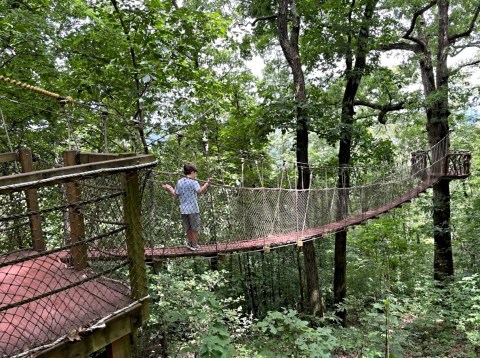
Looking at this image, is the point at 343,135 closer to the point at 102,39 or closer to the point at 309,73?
the point at 309,73

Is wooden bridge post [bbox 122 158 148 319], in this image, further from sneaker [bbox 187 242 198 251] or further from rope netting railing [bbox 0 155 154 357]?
sneaker [bbox 187 242 198 251]

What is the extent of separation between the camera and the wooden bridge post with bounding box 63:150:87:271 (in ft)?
4.74

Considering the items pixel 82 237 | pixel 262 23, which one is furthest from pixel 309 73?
pixel 82 237

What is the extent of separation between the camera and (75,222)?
1439 millimetres

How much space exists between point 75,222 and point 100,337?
505mm

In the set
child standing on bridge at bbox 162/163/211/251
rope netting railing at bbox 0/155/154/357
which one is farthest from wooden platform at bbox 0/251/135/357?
child standing on bridge at bbox 162/163/211/251

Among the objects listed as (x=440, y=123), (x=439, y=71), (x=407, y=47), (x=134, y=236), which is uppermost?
(x=407, y=47)

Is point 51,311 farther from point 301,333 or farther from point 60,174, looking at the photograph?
point 301,333

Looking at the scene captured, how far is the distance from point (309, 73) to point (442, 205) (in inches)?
135

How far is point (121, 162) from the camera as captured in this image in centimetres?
121

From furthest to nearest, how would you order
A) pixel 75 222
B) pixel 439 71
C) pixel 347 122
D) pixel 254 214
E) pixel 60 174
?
pixel 439 71 < pixel 347 122 < pixel 254 214 < pixel 75 222 < pixel 60 174

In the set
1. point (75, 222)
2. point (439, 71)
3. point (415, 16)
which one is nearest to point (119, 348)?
point (75, 222)

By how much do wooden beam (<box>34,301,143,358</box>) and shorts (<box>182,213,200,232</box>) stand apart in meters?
1.46

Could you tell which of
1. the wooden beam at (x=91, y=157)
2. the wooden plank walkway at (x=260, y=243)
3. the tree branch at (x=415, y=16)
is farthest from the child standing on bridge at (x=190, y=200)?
the tree branch at (x=415, y=16)
